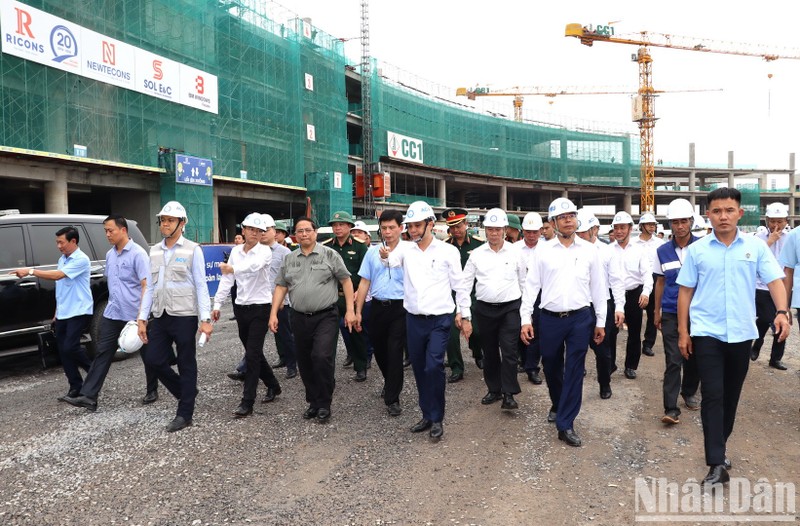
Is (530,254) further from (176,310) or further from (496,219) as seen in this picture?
(176,310)

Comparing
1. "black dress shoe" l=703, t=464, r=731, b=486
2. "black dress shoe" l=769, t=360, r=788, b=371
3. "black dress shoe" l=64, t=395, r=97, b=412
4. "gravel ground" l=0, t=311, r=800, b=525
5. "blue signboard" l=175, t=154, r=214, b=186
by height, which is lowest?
"black dress shoe" l=769, t=360, r=788, b=371

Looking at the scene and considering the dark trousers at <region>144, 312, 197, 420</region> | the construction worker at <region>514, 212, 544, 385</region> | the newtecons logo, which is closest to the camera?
the dark trousers at <region>144, 312, 197, 420</region>

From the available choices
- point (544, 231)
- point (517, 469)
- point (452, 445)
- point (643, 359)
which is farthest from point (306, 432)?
point (643, 359)

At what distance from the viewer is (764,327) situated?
6.48m

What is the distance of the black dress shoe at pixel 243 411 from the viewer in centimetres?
522

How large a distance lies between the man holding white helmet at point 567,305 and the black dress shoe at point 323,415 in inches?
77.4

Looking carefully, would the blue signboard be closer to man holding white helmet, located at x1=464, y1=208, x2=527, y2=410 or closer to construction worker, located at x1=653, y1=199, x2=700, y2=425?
man holding white helmet, located at x1=464, y1=208, x2=527, y2=410

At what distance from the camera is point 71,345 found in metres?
5.58

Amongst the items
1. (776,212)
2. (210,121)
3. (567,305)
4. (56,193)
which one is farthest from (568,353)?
(210,121)

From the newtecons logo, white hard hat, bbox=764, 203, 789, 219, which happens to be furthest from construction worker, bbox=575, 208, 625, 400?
the newtecons logo

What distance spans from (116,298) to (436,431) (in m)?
3.46

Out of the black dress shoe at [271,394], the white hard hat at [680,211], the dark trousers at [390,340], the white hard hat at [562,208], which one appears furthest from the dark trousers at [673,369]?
the black dress shoe at [271,394]

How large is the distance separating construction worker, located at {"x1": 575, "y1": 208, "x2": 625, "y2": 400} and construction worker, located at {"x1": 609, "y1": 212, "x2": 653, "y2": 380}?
0.51 meters

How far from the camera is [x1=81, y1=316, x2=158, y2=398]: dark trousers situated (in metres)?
5.31
